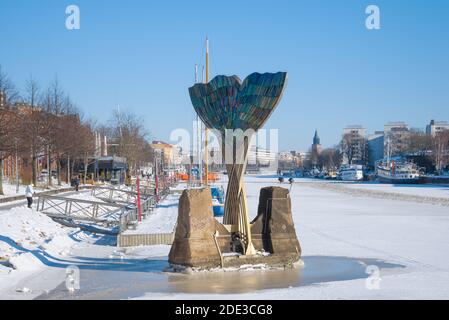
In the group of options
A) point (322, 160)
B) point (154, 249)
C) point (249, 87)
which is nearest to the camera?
point (249, 87)

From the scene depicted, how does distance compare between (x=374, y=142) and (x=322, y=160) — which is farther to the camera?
(x=374, y=142)

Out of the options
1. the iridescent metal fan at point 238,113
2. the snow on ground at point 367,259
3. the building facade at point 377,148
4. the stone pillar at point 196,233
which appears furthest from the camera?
the building facade at point 377,148

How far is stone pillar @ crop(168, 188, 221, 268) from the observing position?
1255 centimetres

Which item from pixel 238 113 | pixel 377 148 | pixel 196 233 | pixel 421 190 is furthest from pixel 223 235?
pixel 377 148

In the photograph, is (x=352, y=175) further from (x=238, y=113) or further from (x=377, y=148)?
(x=238, y=113)

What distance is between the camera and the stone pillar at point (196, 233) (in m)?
12.6

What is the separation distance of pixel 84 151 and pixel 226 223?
1724 inches

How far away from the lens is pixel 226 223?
45.8 feet

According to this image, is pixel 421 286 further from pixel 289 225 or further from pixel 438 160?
pixel 438 160

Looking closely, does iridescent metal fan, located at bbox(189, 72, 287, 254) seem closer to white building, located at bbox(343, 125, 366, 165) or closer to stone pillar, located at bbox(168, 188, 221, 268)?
stone pillar, located at bbox(168, 188, 221, 268)

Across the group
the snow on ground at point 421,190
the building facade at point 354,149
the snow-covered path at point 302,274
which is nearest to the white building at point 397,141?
the building facade at point 354,149

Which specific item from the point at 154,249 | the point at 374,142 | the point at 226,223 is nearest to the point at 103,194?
the point at 154,249

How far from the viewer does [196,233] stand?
12586 millimetres

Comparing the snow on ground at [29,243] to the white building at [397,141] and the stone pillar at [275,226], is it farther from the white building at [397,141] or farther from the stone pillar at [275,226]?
the white building at [397,141]
